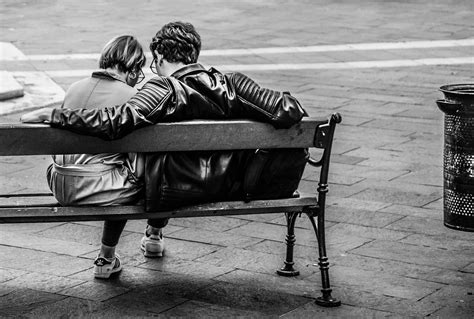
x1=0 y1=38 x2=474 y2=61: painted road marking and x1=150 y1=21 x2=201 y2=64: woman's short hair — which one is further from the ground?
x1=150 y1=21 x2=201 y2=64: woman's short hair

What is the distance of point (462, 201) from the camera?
5.47 meters

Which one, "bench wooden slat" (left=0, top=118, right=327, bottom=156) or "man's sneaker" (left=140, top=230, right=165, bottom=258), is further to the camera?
"man's sneaker" (left=140, top=230, right=165, bottom=258)

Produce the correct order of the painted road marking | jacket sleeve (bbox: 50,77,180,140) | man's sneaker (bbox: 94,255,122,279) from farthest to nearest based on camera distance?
the painted road marking < man's sneaker (bbox: 94,255,122,279) < jacket sleeve (bbox: 50,77,180,140)

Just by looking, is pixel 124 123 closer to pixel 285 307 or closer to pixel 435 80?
pixel 285 307

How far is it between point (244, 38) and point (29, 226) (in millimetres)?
8323

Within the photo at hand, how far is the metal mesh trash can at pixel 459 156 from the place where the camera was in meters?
5.35

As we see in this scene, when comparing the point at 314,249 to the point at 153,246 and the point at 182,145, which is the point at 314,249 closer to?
the point at 153,246

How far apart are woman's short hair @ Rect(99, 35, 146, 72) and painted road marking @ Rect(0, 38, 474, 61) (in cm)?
750

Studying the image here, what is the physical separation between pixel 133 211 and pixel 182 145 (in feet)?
1.24

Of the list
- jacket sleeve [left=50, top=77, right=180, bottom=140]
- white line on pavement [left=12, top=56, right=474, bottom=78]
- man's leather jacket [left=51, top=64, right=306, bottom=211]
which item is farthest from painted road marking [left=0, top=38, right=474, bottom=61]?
jacket sleeve [left=50, top=77, right=180, bottom=140]

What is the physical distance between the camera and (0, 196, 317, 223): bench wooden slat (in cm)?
482

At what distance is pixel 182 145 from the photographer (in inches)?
190

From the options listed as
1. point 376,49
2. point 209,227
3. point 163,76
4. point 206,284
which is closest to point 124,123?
point 163,76

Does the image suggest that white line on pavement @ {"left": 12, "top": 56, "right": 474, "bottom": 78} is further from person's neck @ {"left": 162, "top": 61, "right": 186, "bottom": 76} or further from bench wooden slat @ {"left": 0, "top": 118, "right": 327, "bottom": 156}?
bench wooden slat @ {"left": 0, "top": 118, "right": 327, "bottom": 156}
